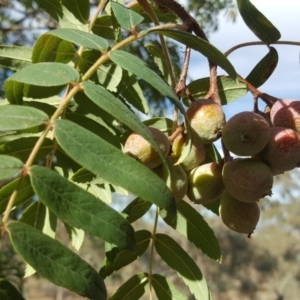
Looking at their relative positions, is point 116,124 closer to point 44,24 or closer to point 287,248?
point 44,24

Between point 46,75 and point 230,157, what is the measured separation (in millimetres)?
343

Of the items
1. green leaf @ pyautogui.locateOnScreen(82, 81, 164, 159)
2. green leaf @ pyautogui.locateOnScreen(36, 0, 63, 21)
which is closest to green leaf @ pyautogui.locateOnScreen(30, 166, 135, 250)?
green leaf @ pyautogui.locateOnScreen(82, 81, 164, 159)

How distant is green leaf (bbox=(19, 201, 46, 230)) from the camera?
111 cm

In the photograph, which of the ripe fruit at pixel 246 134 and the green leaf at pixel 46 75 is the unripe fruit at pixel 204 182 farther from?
the green leaf at pixel 46 75

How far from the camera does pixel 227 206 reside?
991mm

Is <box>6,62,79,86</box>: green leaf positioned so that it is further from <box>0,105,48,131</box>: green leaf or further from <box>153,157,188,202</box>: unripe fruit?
<box>153,157,188,202</box>: unripe fruit

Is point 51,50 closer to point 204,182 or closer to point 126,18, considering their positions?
point 126,18

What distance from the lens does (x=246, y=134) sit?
35.6 inches

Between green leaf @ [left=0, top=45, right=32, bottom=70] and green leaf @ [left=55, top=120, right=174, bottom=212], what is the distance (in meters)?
0.48

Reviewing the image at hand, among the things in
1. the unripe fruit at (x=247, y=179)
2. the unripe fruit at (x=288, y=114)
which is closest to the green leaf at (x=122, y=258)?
the unripe fruit at (x=247, y=179)

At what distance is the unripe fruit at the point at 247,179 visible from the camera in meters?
0.93

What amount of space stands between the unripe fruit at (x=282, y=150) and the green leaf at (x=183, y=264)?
0.26m

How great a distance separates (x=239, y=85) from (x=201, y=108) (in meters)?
0.22

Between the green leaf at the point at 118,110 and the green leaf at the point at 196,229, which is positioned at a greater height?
the green leaf at the point at 118,110
